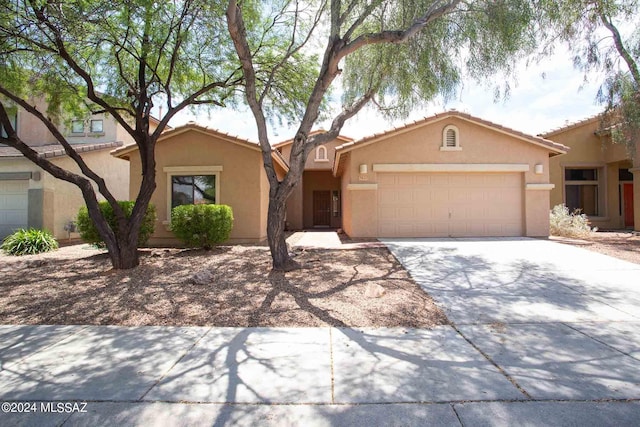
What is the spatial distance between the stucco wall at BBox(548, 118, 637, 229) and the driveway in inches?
331

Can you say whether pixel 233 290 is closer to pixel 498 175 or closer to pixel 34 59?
pixel 34 59

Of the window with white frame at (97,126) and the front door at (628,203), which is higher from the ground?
the window with white frame at (97,126)

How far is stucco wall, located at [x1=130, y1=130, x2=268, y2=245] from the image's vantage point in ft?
41.2

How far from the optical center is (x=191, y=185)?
1284 cm

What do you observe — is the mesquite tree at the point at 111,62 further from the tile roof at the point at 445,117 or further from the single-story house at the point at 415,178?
the tile roof at the point at 445,117

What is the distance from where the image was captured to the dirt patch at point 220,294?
16.4 ft

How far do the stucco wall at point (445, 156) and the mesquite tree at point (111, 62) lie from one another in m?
5.09

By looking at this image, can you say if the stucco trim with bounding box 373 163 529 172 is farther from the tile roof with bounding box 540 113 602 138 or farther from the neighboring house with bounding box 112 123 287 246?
the tile roof with bounding box 540 113 602 138

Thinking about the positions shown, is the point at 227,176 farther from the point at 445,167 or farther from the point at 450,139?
the point at 450,139

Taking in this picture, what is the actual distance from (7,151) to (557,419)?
19.3 m

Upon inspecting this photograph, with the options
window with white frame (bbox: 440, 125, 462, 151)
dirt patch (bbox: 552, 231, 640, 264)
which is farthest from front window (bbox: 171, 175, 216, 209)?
dirt patch (bbox: 552, 231, 640, 264)

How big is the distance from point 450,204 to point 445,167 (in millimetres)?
1293

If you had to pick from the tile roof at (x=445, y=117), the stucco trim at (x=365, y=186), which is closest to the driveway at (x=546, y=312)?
the stucco trim at (x=365, y=186)

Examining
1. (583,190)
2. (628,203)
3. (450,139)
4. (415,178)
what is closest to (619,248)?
(450,139)
